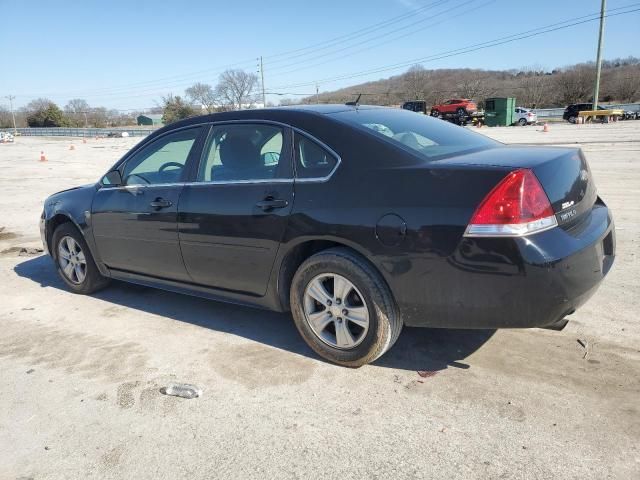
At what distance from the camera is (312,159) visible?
3.37 metres

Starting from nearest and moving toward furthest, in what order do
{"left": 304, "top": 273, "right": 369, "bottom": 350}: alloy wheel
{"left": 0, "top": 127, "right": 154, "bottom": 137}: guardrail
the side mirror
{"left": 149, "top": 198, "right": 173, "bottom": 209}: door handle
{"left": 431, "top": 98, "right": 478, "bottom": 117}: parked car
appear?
{"left": 304, "top": 273, "right": 369, "bottom": 350}: alloy wheel
{"left": 149, "top": 198, "right": 173, "bottom": 209}: door handle
the side mirror
{"left": 431, "top": 98, "right": 478, "bottom": 117}: parked car
{"left": 0, "top": 127, "right": 154, "bottom": 137}: guardrail

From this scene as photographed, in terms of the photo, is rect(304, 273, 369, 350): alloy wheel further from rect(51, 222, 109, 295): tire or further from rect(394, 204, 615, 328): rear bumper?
rect(51, 222, 109, 295): tire

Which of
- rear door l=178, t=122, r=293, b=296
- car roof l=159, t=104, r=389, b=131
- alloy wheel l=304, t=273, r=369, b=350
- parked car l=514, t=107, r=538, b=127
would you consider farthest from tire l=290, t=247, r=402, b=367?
parked car l=514, t=107, r=538, b=127

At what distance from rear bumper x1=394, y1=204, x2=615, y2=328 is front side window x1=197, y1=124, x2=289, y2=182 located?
130 centimetres

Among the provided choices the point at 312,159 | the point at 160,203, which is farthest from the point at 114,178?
the point at 312,159

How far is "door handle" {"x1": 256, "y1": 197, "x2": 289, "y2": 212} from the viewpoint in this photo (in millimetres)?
3396

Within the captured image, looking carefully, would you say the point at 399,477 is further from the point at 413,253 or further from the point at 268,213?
the point at 268,213

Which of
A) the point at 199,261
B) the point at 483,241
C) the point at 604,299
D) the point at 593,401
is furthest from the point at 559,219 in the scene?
the point at 199,261

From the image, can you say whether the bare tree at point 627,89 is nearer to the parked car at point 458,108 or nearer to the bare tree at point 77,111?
the parked car at point 458,108

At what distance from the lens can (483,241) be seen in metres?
2.68

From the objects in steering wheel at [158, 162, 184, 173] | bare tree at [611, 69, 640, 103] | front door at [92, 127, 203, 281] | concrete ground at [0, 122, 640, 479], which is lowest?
concrete ground at [0, 122, 640, 479]

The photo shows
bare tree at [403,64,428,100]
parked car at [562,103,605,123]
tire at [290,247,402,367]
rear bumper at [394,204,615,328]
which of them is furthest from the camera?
bare tree at [403,64,428,100]

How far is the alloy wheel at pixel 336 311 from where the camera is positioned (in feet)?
10.5

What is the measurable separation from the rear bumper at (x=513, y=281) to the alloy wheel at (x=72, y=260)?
356 centimetres
